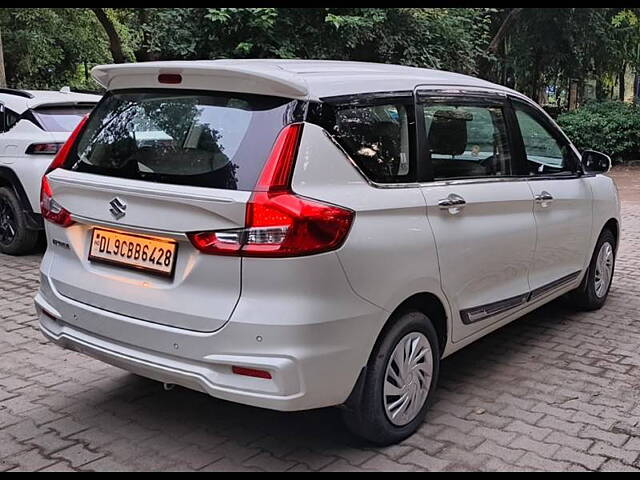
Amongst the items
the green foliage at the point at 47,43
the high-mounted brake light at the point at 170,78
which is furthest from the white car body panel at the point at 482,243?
the green foliage at the point at 47,43

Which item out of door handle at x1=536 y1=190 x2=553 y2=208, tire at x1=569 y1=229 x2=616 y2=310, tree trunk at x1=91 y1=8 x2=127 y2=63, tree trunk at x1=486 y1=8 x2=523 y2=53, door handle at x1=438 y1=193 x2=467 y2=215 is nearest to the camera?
door handle at x1=438 y1=193 x2=467 y2=215

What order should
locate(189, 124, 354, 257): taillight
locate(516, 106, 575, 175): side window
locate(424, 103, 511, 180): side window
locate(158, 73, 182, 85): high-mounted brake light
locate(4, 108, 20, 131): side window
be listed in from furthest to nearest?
locate(4, 108, 20, 131): side window < locate(516, 106, 575, 175): side window < locate(424, 103, 511, 180): side window < locate(158, 73, 182, 85): high-mounted brake light < locate(189, 124, 354, 257): taillight

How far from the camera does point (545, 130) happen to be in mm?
5004

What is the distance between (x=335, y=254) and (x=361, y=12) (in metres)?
11.2

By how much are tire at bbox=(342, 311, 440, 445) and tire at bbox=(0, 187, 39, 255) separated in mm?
5187

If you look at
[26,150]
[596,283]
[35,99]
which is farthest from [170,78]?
[35,99]

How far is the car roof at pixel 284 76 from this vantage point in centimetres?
297

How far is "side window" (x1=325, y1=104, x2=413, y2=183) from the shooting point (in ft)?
10.3

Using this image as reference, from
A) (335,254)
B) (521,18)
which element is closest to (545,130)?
(335,254)

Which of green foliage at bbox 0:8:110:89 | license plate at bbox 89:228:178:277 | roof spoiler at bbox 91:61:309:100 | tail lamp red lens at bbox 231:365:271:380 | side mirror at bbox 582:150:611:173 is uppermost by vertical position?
green foliage at bbox 0:8:110:89

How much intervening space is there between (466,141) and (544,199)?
0.87 m

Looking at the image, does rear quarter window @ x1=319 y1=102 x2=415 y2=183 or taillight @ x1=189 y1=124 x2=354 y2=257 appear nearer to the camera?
taillight @ x1=189 y1=124 x2=354 y2=257

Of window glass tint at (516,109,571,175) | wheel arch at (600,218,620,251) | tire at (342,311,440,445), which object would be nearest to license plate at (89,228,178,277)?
tire at (342,311,440,445)

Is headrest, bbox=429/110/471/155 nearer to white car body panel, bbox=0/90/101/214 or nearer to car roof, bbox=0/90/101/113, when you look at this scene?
white car body panel, bbox=0/90/101/214
